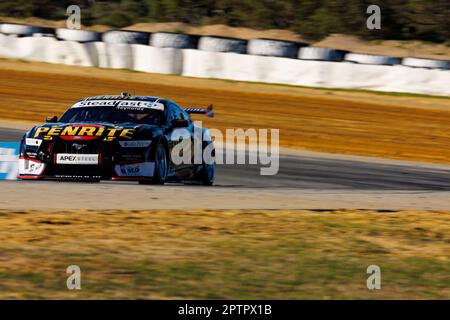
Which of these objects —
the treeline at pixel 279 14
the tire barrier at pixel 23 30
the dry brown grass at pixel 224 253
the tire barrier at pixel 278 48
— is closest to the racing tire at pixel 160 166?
Answer: the dry brown grass at pixel 224 253

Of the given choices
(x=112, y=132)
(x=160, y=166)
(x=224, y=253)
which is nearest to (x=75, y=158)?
(x=112, y=132)

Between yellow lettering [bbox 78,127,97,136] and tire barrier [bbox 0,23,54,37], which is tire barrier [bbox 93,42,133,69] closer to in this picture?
tire barrier [bbox 0,23,54,37]

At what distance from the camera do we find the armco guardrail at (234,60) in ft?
90.7

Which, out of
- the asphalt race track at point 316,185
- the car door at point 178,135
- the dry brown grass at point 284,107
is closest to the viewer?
the asphalt race track at point 316,185

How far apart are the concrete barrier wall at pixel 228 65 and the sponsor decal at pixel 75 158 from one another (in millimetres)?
16713

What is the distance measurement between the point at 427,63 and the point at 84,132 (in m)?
18.3

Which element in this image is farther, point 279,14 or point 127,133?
point 279,14

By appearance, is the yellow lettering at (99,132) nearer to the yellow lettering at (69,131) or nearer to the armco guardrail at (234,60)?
the yellow lettering at (69,131)

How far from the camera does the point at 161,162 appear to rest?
12.3m

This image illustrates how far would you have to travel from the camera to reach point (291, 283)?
7055 mm

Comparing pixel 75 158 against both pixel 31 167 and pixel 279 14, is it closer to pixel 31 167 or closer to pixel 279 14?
pixel 31 167

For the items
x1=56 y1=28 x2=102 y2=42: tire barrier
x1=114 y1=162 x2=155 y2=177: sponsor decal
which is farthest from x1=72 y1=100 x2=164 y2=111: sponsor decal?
x1=56 y1=28 x2=102 y2=42: tire barrier
